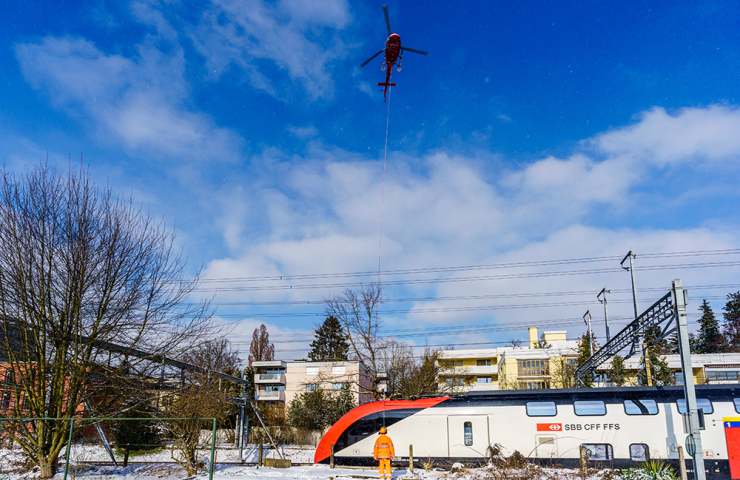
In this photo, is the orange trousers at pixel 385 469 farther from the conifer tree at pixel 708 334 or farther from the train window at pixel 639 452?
the conifer tree at pixel 708 334

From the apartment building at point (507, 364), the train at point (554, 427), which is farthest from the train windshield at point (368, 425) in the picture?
the apartment building at point (507, 364)

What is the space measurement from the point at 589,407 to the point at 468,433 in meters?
5.07

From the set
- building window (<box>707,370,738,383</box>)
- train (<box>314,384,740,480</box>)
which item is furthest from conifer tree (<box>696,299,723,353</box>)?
train (<box>314,384,740,480</box>)

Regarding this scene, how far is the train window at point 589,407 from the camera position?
64.7 feet

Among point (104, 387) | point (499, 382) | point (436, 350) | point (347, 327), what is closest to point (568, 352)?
point (499, 382)

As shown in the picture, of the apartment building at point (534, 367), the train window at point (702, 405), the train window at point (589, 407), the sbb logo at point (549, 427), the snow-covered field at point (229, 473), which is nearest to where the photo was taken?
the snow-covered field at point (229, 473)

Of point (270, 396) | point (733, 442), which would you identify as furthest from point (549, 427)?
point (270, 396)

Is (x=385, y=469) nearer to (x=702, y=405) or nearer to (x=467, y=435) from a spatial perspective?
(x=467, y=435)

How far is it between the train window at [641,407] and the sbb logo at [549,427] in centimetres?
266

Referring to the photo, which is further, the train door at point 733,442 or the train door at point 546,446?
the train door at point 546,446

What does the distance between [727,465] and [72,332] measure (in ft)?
79.0

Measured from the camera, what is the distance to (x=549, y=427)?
65.6 ft

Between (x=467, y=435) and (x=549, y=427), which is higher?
(x=549, y=427)

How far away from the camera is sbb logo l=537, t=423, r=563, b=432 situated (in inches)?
784
